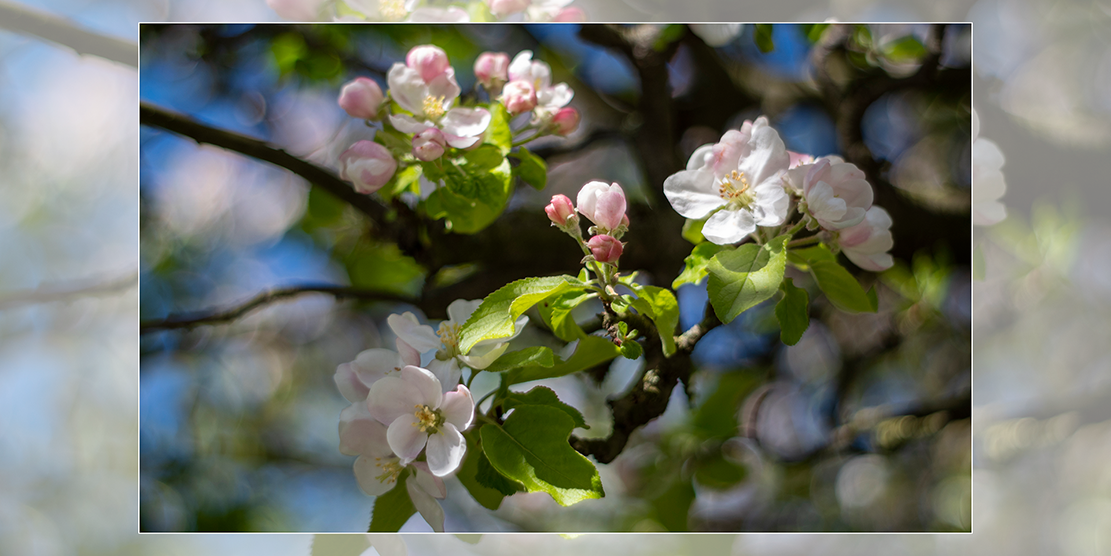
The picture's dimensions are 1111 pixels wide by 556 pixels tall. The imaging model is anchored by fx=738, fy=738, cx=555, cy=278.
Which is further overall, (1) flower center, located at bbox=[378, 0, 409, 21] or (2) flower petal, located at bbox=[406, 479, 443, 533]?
(1) flower center, located at bbox=[378, 0, 409, 21]

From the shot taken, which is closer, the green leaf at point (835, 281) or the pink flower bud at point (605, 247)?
the pink flower bud at point (605, 247)

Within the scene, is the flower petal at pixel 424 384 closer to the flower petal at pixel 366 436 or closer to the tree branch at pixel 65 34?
the flower petal at pixel 366 436

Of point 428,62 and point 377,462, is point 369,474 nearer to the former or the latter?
point 377,462

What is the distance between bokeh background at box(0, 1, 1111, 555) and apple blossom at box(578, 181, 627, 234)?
17.1 inches

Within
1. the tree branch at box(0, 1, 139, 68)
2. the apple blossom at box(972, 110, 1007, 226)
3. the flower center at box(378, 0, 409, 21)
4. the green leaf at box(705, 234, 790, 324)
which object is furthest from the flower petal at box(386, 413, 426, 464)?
the apple blossom at box(972, 110, 1007, 226)

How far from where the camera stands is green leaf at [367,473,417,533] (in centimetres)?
96

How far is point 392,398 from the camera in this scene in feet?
2.84

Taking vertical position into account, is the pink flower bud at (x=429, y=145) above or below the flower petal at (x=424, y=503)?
above

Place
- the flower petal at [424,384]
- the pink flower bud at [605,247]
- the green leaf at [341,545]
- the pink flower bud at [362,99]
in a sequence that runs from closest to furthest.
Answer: the pink flower bud at [605,247] < the flower petal at [424,384] < the pink flower bud at [362,99] < the green leaf at [341,545]

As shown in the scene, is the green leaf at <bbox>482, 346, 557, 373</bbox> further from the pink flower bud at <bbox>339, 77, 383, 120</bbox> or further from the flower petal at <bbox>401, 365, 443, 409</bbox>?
the pink flower bud at <bbox>339, 77, 383, 120</bbox>

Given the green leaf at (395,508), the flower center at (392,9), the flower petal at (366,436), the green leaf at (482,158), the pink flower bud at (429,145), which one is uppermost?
the flower center at (392,9)

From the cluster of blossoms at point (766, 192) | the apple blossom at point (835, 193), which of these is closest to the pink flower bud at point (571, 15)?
the cluster of blossoms at point (766, 192)

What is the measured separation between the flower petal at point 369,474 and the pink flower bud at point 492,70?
527 mm

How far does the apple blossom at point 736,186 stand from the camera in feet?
2.66
